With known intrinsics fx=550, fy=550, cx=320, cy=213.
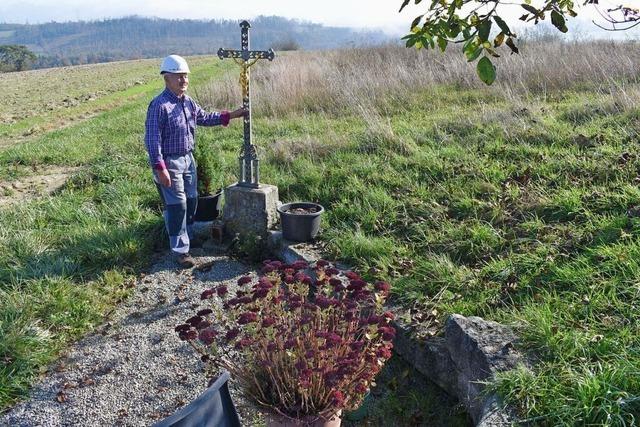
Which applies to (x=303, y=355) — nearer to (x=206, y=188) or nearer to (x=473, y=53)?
(x=473, y=53)

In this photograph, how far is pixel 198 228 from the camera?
240 inches

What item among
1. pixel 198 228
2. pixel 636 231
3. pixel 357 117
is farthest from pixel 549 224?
pixel 357 117

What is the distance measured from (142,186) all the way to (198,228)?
1.54 meters

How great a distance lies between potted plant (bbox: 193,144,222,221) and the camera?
19.9ft

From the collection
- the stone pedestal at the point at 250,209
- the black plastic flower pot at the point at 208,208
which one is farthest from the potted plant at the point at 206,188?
the stone pedestal at the point at 250,209

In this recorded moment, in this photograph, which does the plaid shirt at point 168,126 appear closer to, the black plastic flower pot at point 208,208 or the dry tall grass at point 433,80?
the black plastic flower pot at point 208,208

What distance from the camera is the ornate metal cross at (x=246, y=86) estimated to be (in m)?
5.42

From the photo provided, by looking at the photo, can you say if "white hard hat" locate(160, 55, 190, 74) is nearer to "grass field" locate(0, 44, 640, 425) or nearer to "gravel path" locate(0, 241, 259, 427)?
"grass field" locate(0, 44, 640, 425)

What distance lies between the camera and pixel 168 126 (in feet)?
17.1

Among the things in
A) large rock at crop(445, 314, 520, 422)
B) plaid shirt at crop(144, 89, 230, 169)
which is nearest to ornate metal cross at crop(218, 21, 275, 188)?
plaid shirt at crop(144, 89, 230, 169)

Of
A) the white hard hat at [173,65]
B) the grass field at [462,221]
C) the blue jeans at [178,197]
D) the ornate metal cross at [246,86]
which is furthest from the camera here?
the ornate metal cross at [246,86]

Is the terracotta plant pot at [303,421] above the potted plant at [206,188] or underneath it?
underneath

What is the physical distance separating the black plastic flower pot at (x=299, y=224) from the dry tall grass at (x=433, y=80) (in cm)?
394

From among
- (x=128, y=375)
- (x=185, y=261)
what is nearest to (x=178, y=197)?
(x=185, y=261)
